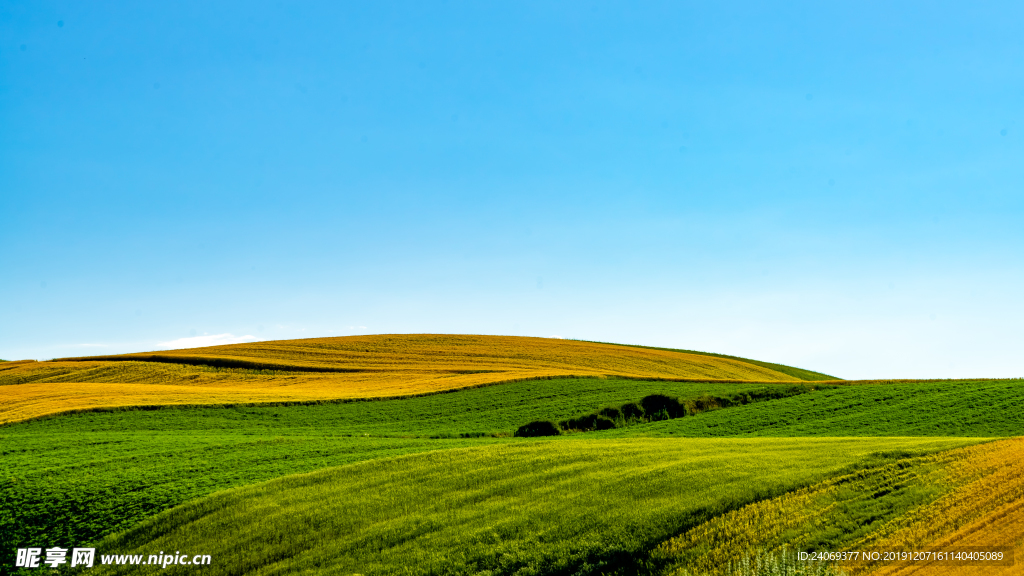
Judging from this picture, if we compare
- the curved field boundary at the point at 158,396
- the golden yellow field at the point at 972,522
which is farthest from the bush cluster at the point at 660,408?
the golden yellow field at the point at 972,522

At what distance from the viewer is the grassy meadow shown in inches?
461

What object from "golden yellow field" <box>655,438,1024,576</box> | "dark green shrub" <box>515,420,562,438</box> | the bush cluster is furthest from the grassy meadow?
"dark green shrub" <box>515,420,562,438</box>

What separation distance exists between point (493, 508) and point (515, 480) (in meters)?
2.01

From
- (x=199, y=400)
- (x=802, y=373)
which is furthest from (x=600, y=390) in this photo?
(x=802, y=373)

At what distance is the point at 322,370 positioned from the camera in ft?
183

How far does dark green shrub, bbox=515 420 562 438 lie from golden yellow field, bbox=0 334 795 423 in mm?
13620

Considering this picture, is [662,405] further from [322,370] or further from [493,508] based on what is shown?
[322,370]

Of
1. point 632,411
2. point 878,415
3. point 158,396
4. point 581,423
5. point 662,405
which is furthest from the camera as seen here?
point 158,396

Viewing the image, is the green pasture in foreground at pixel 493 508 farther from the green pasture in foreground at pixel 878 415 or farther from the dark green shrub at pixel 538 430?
the dark green shrub at pixel 538 430

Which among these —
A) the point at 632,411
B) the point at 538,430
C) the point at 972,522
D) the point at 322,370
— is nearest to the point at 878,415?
the point at 632,411

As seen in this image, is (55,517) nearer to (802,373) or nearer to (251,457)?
(251,457)

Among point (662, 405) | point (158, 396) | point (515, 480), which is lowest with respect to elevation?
point (515, 480)

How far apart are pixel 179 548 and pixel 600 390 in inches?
1202

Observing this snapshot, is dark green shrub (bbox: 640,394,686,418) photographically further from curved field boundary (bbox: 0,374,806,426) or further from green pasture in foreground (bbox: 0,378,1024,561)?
curved field boundary (bbox: 0,374,806,426)
